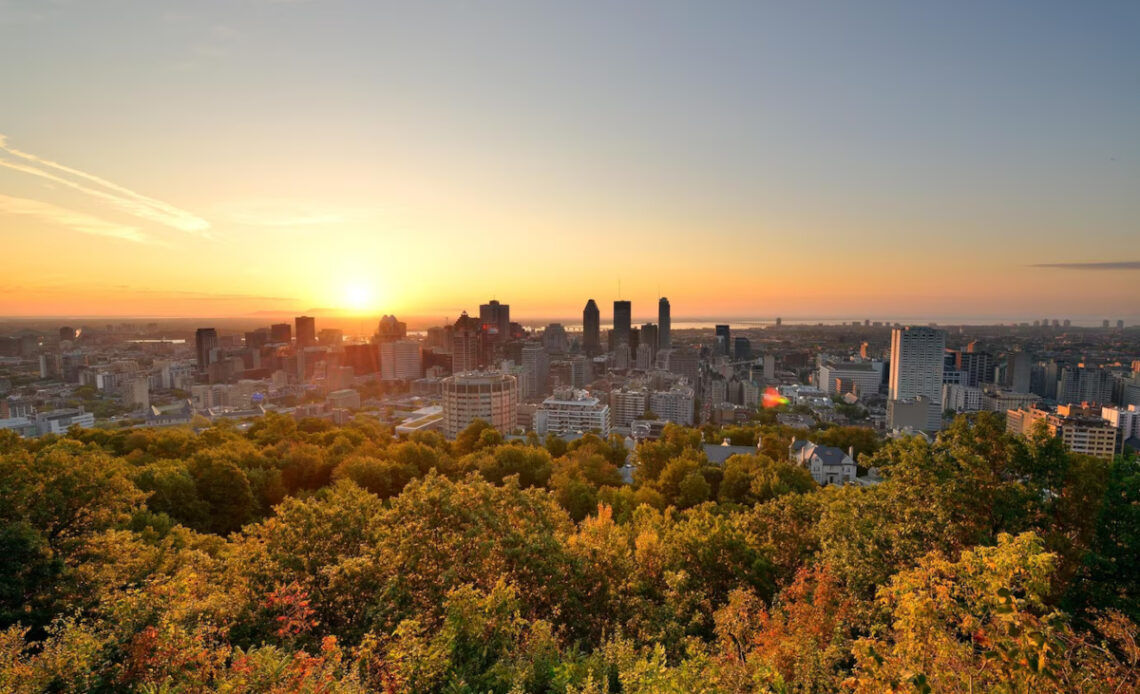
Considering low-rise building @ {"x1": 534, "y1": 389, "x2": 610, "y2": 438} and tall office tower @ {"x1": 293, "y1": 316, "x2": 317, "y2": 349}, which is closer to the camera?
low-rise building @ {"x1": 534, "y1": 389, "x2": 610, "y2": 438}

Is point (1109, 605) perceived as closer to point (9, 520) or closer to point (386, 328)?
point (9, 520)

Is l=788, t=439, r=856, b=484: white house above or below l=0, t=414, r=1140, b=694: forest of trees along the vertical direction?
below

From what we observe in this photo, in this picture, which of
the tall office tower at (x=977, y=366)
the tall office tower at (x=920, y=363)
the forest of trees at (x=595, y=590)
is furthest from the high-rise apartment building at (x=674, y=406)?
the tall office tower at (x=977, y=366)

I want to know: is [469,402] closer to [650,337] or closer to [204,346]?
[204,346]

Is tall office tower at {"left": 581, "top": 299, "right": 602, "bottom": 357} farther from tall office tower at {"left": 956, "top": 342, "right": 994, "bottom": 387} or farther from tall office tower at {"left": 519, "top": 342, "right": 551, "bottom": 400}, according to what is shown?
tall office tower at {"left": 956, "top": 342, "right": 994, "bottom": 387}

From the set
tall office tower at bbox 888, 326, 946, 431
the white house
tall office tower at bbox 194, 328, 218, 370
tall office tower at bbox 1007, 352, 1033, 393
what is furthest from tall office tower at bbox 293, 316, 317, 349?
tall office tower at bbox 1007, 352, 1033, 393

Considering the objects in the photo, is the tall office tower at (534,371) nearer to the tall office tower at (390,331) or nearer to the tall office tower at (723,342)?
the tall office tower at (390,331)

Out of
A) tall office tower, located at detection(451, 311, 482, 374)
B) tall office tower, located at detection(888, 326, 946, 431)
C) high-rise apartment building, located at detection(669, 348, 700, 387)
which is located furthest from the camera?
high-rise apartment building, located at detection(669, 348, 700, 387)
